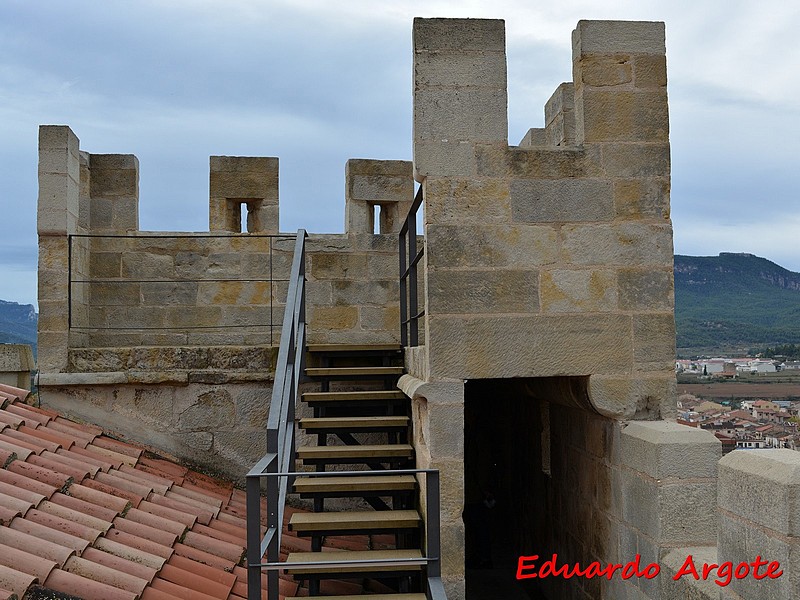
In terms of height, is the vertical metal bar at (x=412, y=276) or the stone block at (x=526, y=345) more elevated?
the vertical metal bar at (x=412, y=276)

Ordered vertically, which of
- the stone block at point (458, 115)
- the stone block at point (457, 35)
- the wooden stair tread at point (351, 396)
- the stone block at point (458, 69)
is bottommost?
the wooden stair tread at point (351, 396)

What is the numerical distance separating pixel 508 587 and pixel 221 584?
4.45m

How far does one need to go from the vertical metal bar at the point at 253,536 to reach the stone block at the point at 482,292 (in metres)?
1.46

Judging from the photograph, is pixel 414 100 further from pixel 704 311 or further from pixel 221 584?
pixel 704 311

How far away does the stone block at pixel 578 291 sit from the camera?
4652 mm

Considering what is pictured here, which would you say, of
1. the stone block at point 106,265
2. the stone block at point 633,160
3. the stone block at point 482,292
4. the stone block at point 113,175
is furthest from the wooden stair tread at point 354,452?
the stone block at point 113,175

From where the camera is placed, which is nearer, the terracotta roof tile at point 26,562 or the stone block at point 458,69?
the terracotta roof tile at point 26,562

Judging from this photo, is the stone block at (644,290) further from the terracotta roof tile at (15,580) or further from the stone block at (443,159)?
the terracotta roof tile at (15,580)

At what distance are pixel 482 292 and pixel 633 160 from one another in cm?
114

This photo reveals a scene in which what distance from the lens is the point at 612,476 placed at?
16.0 feet

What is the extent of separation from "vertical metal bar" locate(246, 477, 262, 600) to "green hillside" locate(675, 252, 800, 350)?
737 inches

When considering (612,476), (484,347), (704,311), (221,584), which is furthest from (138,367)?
(704,311)

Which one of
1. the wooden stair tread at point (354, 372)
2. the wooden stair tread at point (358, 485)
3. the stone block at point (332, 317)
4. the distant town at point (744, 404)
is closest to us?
the wooden stair tread at point (358, 485)

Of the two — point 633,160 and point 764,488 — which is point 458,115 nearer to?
point 633,160
